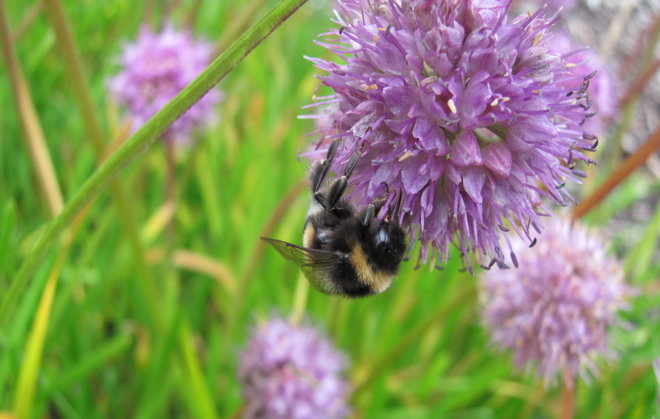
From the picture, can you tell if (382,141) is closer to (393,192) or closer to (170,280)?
(393,192)

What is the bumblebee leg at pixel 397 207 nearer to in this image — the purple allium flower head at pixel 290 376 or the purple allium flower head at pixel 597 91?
the purple allium flower head at pixel 290 376

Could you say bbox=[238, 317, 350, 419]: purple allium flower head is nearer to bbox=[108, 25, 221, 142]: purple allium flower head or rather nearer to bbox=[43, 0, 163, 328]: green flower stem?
bbox=[43, 0, 163, 328]: green flower stem

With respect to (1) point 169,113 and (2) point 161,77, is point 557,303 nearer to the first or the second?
(1) point 169,113

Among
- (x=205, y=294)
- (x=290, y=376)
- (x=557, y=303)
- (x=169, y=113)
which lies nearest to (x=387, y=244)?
(x=169, y=113)

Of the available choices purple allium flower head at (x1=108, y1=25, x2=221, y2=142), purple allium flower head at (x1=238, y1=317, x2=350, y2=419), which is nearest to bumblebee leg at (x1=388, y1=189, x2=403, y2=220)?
purple allium flower head at (x1=238, y1=317, x2=350, y2=419)

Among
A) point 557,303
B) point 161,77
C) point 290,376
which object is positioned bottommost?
point 290,376
